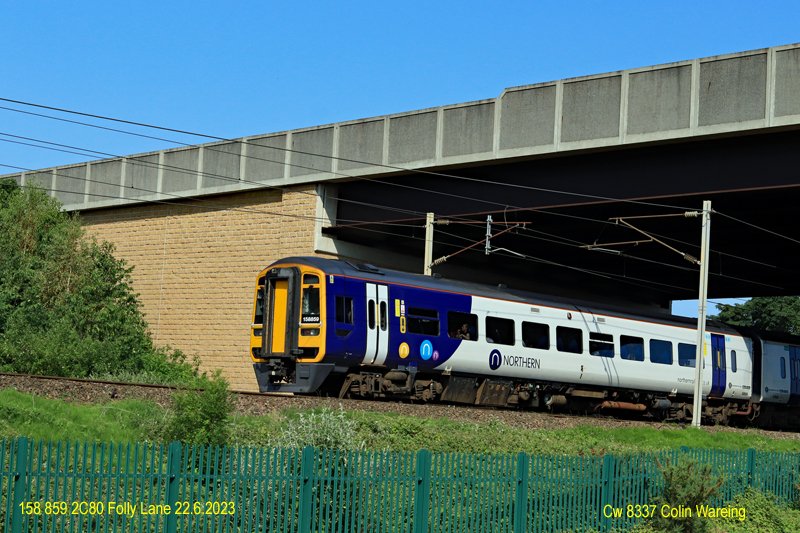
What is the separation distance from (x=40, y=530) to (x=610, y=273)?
37894 millimetres

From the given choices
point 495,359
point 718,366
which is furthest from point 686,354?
point 495,359

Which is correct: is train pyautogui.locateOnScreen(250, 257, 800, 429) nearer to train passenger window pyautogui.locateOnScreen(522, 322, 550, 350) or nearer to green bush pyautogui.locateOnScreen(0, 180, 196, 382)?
train passenger window pyautogui.locateOnScreen(522, 322, 550, 350)

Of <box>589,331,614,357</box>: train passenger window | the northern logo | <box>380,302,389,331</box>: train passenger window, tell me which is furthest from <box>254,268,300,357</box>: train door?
<box>589,331,614,357</box>: train passenger window

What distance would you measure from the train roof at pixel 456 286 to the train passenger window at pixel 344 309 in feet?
1.92

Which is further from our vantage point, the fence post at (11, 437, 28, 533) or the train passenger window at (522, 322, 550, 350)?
the train passenger window at (522, 322, 550, 350)

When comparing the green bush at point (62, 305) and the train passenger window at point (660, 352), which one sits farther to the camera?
the train passenger window at point (660, 352)

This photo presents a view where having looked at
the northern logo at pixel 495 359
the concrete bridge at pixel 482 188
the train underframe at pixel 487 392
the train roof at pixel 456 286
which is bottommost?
the train underframe at pixel 487 392

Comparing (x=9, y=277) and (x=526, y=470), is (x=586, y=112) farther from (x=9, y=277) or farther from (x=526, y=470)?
(x=9, y=277)

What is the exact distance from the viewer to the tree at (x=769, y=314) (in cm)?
9169

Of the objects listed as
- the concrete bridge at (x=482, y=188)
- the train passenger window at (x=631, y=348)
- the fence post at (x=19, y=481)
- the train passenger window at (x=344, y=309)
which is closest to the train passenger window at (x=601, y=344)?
the train passenger window at (x=631, y=348)

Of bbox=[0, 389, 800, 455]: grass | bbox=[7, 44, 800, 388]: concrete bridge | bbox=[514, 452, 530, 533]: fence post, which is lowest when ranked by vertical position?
bbox=[514, 452, 530, 533]: fence post

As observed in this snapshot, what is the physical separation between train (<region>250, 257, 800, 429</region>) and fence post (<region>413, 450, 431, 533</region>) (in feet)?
36.2

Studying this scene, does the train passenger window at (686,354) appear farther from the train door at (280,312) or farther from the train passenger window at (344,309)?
the train door at (280,312)

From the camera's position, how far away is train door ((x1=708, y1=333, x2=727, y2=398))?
111 feet
